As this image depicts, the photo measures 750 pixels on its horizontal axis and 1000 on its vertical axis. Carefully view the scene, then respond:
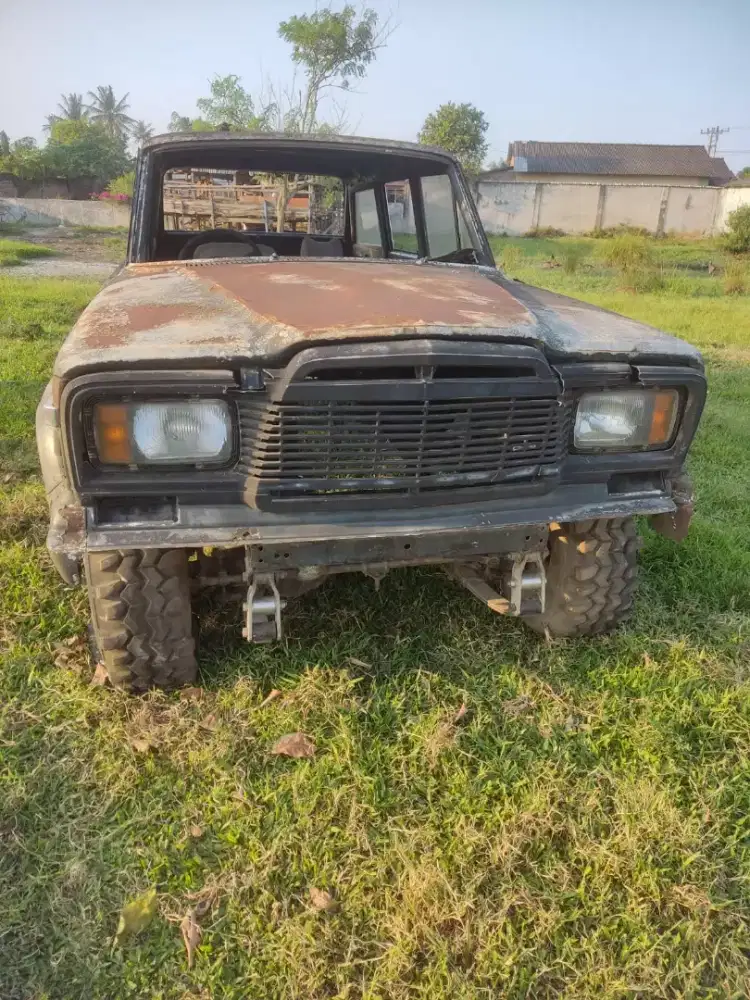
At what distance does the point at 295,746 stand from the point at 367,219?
119 inches

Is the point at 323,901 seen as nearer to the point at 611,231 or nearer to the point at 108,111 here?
the point at 611,231

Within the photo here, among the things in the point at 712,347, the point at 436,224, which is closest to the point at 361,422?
the point at 436,224

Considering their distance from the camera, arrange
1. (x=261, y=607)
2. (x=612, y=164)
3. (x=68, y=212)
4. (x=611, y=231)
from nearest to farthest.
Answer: (x=261, y=607) → (x=68, y=212) → (x=611, y=231) → (x=612, y=164)

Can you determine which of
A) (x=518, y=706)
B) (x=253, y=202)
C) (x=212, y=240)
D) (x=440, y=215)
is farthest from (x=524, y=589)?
(x=253, y=202)

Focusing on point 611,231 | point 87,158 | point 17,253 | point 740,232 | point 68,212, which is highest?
point 87,158

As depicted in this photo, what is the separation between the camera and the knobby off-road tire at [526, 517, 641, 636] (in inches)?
99.4

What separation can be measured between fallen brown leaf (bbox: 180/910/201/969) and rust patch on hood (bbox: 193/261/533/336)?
4.71 ft

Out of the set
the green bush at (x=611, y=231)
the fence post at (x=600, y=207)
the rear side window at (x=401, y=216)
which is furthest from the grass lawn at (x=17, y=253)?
the fence post at (x=600, y=207)

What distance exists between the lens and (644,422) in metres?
2.27

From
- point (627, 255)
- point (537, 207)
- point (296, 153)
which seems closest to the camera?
point (296, 153)

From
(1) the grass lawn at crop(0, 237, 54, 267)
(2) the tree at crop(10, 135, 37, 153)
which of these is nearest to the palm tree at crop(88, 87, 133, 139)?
(2) the tree at crop(10, 135, 37, 153)

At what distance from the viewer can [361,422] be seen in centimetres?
191

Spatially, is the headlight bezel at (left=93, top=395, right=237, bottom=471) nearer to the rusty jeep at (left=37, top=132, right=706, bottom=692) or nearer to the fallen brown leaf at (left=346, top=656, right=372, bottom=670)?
the rusty jeep at (left=37, top=132, right=706, bottom=692)

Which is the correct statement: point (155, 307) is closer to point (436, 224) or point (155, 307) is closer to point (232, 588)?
point (232, 588)
